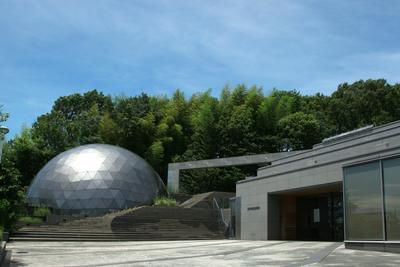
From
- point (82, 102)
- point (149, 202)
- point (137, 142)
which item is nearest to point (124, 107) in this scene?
point (137, 142)

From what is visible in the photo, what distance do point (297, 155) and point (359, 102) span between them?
32253 millimetres

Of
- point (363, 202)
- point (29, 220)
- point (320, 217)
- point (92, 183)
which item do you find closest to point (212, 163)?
point (92, 183)

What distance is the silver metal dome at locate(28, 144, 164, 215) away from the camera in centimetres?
3688

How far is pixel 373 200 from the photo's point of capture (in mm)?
16688

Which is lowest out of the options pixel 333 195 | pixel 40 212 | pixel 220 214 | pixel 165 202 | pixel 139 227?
pixel 139 227

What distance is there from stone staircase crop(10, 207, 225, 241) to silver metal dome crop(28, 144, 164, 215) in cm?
557

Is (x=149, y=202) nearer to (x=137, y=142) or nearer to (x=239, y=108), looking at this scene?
(x=137, y=142)

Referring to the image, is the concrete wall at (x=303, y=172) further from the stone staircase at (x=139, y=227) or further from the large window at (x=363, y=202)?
the stone staircase at (x=139, y=227)

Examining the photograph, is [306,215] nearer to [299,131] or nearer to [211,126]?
[299,131]

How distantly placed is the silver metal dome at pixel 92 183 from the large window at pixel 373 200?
22.6 m

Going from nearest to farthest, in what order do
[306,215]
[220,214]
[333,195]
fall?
[333,195] < [306,215] < [220,214]

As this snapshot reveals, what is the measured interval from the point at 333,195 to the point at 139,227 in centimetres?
1161

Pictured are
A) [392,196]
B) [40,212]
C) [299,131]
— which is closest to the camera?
[392,196]

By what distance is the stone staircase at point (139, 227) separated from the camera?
2609cm
